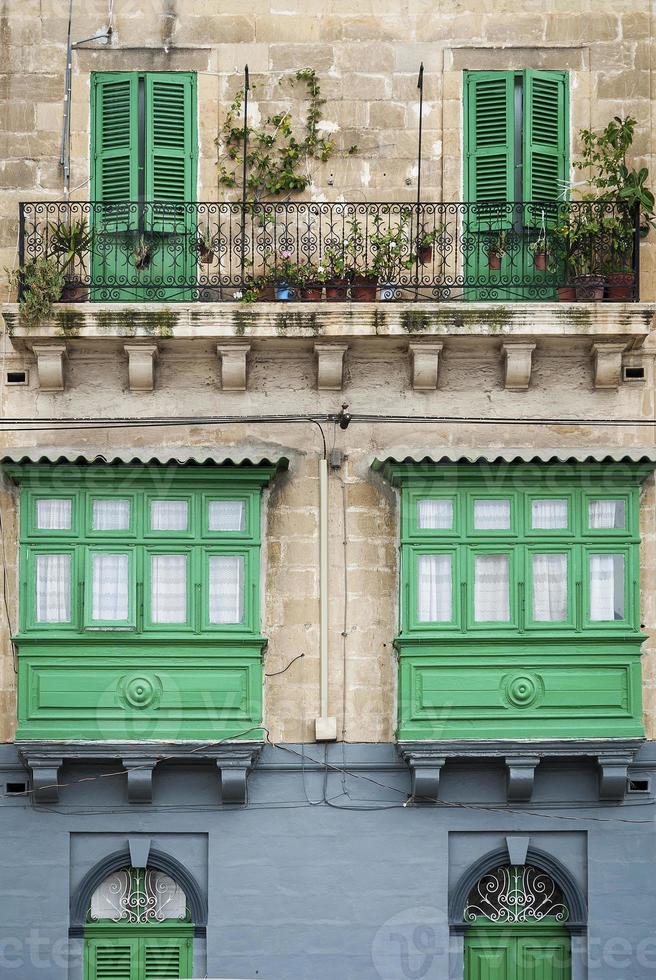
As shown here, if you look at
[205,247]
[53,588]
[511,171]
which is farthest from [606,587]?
[53,588]

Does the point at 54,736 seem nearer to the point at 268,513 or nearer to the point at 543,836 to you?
the point at 268,513

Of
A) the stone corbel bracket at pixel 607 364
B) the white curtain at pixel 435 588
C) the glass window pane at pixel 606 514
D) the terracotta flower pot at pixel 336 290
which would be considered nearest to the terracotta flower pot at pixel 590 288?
the stone corbel bracket at pixel 607 364

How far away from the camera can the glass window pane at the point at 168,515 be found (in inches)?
707

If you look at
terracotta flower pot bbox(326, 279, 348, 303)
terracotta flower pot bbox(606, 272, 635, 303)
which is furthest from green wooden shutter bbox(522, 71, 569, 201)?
terracotta flower pot bbox(326, 279, 348, 303)

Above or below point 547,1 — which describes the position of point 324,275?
below

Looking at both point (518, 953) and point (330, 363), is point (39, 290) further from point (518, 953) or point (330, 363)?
point (518, 953)

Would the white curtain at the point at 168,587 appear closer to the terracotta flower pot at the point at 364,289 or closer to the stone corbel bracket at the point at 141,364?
the stone corbel bracket at the point at 141,364

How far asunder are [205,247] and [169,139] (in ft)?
4.16

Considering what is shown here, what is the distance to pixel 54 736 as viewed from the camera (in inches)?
690

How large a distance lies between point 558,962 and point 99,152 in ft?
31.2

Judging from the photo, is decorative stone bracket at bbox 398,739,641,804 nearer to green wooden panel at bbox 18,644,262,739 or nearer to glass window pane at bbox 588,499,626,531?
green wooden panel at bbox 18,644,262,739

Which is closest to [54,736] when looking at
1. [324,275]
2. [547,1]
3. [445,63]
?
[324,275]

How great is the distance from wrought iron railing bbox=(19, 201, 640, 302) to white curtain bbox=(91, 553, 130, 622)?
2725 mm

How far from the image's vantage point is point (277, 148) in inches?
741
